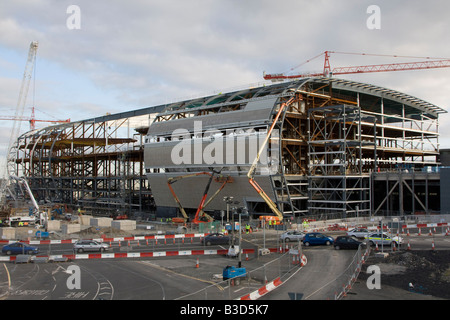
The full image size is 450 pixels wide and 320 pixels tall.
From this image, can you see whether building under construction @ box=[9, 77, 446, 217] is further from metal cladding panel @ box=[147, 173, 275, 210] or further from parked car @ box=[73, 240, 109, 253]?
parked car @ box=[73, 240, 109, 253]

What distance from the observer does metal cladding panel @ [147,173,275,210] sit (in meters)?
54.3

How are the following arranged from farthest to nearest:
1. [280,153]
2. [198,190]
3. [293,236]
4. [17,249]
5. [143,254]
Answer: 1. [198,190]
2. [280,153]
3. [293,236]
4. [17,249]
5. [143,254]

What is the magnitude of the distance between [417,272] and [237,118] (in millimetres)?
35467

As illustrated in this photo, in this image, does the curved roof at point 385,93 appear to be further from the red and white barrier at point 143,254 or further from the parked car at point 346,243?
the red and white barrier at point 143,254

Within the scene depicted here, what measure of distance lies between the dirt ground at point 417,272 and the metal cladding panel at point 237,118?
27996 mm

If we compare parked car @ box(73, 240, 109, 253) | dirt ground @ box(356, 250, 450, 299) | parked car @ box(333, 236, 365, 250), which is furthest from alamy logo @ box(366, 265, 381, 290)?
parked car @ box(73, 240, 109, 253)

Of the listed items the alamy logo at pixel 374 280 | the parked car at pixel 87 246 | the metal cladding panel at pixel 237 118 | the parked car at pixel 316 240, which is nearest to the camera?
the alamy logo at pixel 374 280

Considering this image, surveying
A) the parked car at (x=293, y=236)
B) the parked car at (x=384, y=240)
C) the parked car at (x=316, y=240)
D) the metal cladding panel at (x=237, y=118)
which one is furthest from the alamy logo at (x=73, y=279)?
the metal cladding panel at (x=237, y=118)

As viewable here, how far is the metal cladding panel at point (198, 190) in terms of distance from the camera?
178 ft

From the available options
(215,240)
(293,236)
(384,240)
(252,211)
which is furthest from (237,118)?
(384,240)

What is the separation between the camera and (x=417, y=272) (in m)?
23.4

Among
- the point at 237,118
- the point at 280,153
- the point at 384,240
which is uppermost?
the point at 237,118

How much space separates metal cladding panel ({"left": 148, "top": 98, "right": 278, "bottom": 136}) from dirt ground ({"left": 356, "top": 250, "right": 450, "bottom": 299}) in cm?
2800

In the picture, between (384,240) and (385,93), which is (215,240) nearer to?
(384,240)
